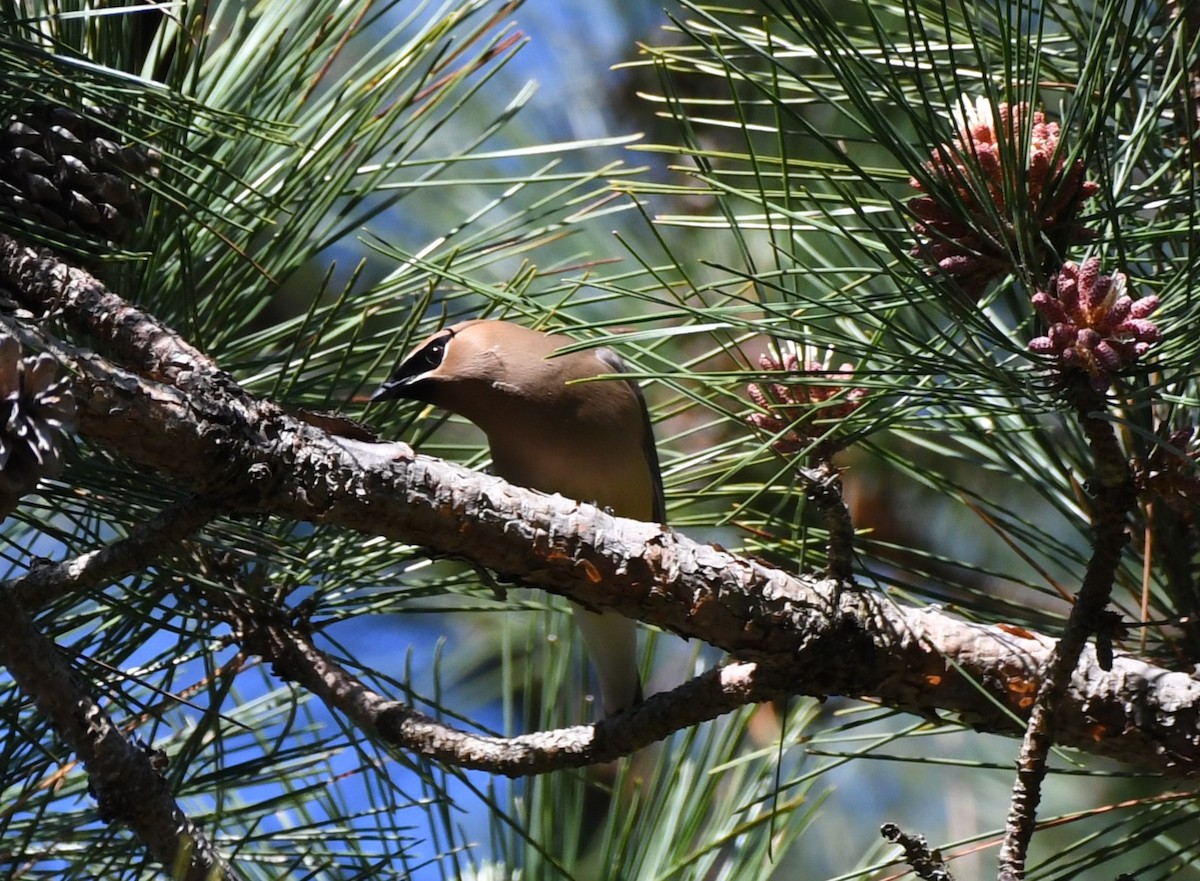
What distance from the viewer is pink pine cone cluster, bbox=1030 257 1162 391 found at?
1.32 m

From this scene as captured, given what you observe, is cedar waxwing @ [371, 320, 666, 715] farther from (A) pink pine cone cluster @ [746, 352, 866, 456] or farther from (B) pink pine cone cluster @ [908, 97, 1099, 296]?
(B) pink pine cone cluster @ [908, 97, 1099, 296]

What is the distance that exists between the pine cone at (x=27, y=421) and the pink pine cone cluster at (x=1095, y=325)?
93 cm

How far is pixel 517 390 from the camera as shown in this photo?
258 centimetres

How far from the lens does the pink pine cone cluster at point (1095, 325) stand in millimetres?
1324

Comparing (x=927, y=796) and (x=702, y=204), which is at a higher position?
(x=702, y=204)

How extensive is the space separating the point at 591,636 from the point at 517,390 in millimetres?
590

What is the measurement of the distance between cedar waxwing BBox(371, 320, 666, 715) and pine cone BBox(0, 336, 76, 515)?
118 centimetres

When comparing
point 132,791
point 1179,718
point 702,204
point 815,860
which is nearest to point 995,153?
point 1179,718

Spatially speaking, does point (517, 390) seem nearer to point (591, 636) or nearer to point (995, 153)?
point (591, 636)

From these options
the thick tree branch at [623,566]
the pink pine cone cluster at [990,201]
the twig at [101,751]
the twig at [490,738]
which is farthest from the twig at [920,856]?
the twig at [101,751]

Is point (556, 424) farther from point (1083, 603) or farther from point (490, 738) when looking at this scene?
point (1083, 603)

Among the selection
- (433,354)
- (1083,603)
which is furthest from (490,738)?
(1083,603)

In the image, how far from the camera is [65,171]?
1.78 m

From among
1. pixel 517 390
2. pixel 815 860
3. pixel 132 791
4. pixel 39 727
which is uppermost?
pixel 517 390
